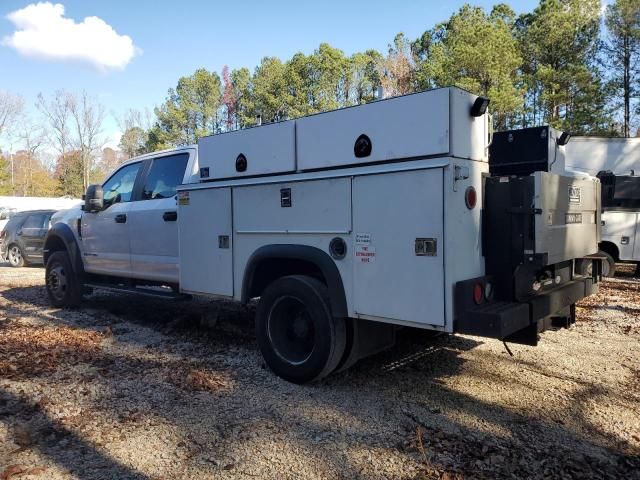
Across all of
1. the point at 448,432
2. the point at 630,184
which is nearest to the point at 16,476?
the point at 448,432

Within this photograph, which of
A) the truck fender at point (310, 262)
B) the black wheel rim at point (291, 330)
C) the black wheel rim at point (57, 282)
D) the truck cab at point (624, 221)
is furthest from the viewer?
the truck cab at point (624, 221)

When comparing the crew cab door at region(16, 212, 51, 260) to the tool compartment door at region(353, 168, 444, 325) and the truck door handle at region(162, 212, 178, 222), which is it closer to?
the truck door handle at region(162, 212, 178, 222)

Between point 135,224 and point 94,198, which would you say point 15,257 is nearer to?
point 94,198

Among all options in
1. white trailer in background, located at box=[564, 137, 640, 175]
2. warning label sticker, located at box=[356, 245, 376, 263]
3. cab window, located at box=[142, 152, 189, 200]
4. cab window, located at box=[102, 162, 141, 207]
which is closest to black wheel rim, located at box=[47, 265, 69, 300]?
cab window, located at box=[102, 162, 141, 207]

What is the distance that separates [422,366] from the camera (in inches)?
199

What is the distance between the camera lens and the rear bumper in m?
3.47

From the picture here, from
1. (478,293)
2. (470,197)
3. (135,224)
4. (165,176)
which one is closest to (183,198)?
(165,176)

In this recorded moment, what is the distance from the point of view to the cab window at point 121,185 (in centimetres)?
704

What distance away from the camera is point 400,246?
3775mm

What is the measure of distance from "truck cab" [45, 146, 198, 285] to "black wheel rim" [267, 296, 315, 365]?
1937mm

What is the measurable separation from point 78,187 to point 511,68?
51.6 meters

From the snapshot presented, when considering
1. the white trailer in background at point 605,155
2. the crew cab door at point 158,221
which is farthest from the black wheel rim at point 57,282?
the white trailer in background at point 605,155

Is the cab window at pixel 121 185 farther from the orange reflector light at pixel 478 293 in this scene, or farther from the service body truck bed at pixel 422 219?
the orange reflector light at pixel 478 293

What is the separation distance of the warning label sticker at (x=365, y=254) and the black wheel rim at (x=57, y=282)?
5653 mm
